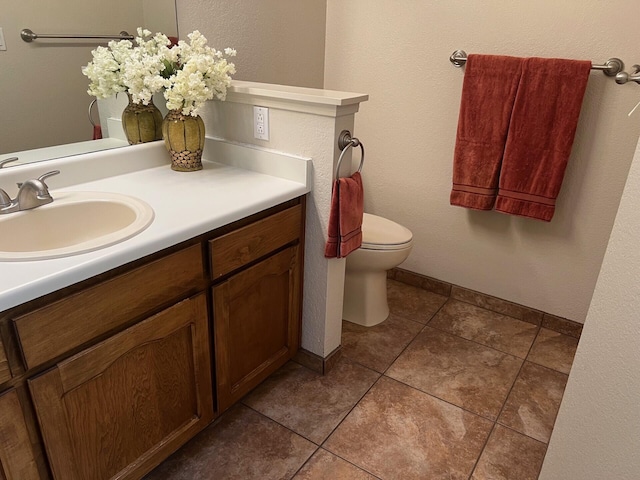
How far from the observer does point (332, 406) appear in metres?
1.83

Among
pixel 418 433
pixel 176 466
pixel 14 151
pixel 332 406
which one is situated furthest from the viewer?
pixel 332 406

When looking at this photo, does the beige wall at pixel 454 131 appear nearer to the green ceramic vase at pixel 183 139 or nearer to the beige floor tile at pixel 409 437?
the beige floor tile at pixel 409 437

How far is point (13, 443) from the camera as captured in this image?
1.05 m

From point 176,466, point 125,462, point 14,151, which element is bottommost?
point 176,466

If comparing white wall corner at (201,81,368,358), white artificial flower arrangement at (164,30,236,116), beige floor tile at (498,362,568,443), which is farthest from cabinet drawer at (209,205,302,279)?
beige floor tile at (498,362,568,443)

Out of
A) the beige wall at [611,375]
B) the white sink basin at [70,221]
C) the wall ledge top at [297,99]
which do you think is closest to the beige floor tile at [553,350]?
the beige wall at [611,375]

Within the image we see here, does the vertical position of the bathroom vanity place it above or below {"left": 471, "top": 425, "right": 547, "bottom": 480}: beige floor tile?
above

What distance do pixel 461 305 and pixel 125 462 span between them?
1.80 meters

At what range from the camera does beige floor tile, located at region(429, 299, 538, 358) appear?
2.26 meters

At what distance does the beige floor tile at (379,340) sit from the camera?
2.11 metres

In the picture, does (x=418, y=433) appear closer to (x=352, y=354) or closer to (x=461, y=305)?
(x=352, y=354)

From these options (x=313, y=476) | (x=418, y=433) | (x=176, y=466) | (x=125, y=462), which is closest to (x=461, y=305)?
(x=418, y=433)

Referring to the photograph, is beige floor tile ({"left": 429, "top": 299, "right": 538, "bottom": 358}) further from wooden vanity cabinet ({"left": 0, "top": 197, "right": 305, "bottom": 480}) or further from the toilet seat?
wooden vanity cabinet ({"left": 0, "top": 197, "right": 305, "bottom": 480})

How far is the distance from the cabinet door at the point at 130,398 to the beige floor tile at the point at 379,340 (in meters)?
0.76
